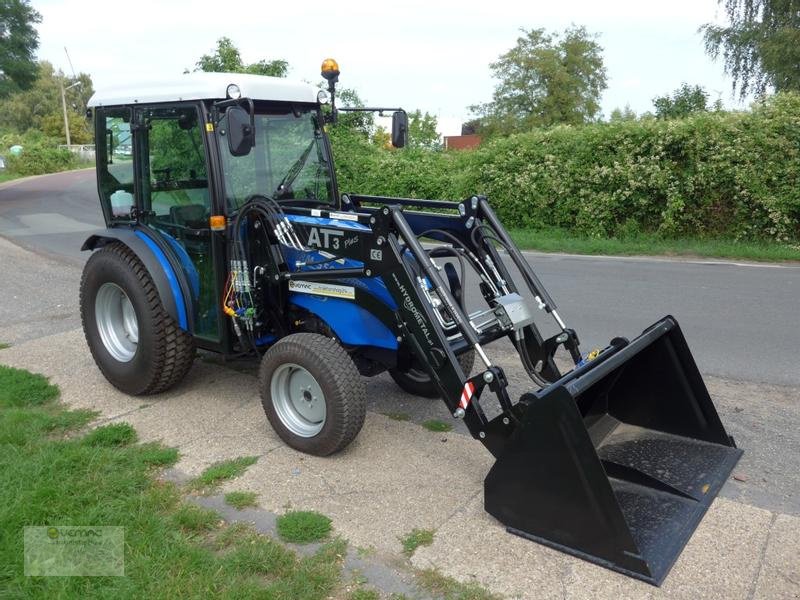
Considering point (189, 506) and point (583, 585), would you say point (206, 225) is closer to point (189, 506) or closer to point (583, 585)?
point (189, 506)

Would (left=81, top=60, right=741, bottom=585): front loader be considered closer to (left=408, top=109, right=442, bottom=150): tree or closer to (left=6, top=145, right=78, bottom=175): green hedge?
(left=408, top=109, right=442, bottom=150): tree

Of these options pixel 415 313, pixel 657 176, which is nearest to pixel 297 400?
pixel 415 313

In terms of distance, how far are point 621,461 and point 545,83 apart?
136 ft

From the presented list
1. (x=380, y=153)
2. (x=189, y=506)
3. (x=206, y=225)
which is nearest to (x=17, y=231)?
(x=380, y=153)

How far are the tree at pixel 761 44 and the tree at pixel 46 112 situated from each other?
54.3 m

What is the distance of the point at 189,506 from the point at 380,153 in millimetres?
14162

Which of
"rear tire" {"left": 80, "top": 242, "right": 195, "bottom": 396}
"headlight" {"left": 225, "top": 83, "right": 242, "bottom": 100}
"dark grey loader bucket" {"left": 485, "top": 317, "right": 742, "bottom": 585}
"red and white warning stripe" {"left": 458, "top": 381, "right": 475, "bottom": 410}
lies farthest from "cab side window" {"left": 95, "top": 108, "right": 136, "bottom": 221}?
"dark grey loader bucket" {"left": 485, "top": 317, "right": 742, "bottom": 585}

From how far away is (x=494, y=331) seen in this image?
4340mm

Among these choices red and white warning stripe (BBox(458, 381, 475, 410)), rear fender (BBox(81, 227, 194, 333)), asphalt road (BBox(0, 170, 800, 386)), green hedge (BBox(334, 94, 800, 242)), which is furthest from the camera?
green hedge (BBox(334, 94, 800, 242))

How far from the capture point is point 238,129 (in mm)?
3973

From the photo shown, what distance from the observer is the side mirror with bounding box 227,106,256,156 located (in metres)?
3.97

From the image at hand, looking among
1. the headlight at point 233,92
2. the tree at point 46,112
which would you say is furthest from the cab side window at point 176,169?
the tree at point 46,112

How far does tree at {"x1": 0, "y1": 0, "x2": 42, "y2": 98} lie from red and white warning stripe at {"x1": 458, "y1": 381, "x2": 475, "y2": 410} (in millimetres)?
25257

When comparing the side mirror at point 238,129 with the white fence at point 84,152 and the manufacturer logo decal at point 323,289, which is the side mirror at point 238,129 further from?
the white fence at point 84,152
